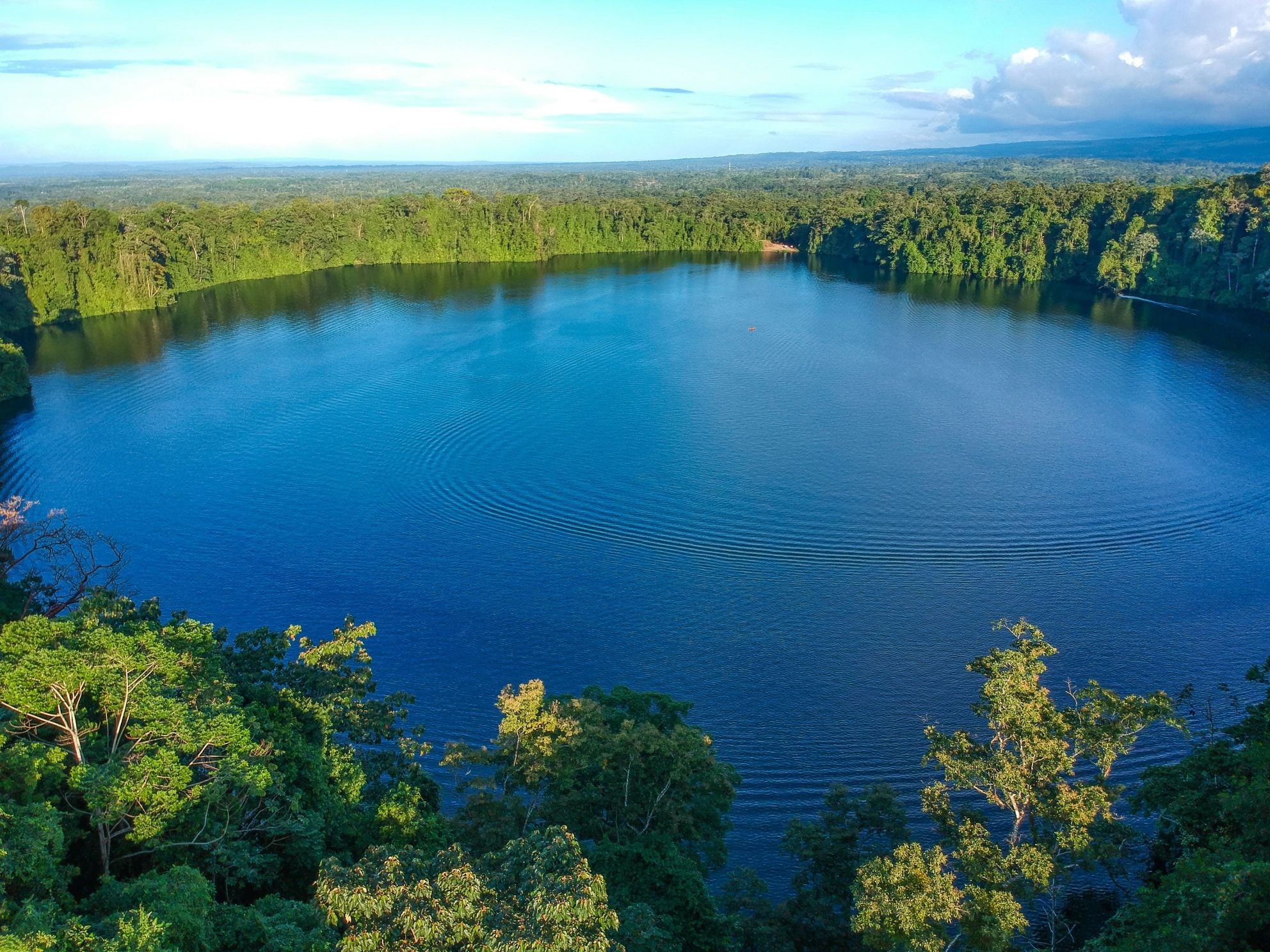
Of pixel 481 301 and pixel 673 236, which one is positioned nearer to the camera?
pixel 481 301

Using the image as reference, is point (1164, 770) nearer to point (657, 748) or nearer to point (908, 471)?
point (657, 748)

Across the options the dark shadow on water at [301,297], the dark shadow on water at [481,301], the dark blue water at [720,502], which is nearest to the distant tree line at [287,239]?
the dark shadow on water at [301,297]

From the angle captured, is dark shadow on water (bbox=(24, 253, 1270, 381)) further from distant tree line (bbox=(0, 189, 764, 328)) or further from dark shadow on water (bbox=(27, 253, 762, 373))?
distant tree line (bbox=(0, 189, 764, 328))

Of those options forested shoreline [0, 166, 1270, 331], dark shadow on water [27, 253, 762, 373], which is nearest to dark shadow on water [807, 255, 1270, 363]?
forested shoreline [0, 166, 1270, 331]

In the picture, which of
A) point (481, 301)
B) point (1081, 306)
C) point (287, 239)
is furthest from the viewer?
point (287, 239)

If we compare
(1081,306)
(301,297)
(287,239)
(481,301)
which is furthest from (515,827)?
(287,239)

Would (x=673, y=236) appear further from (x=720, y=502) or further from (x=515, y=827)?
(x=515, y=827)

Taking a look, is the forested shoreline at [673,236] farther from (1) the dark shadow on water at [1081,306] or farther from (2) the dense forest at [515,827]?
(2) the dense forest at [515,827]
